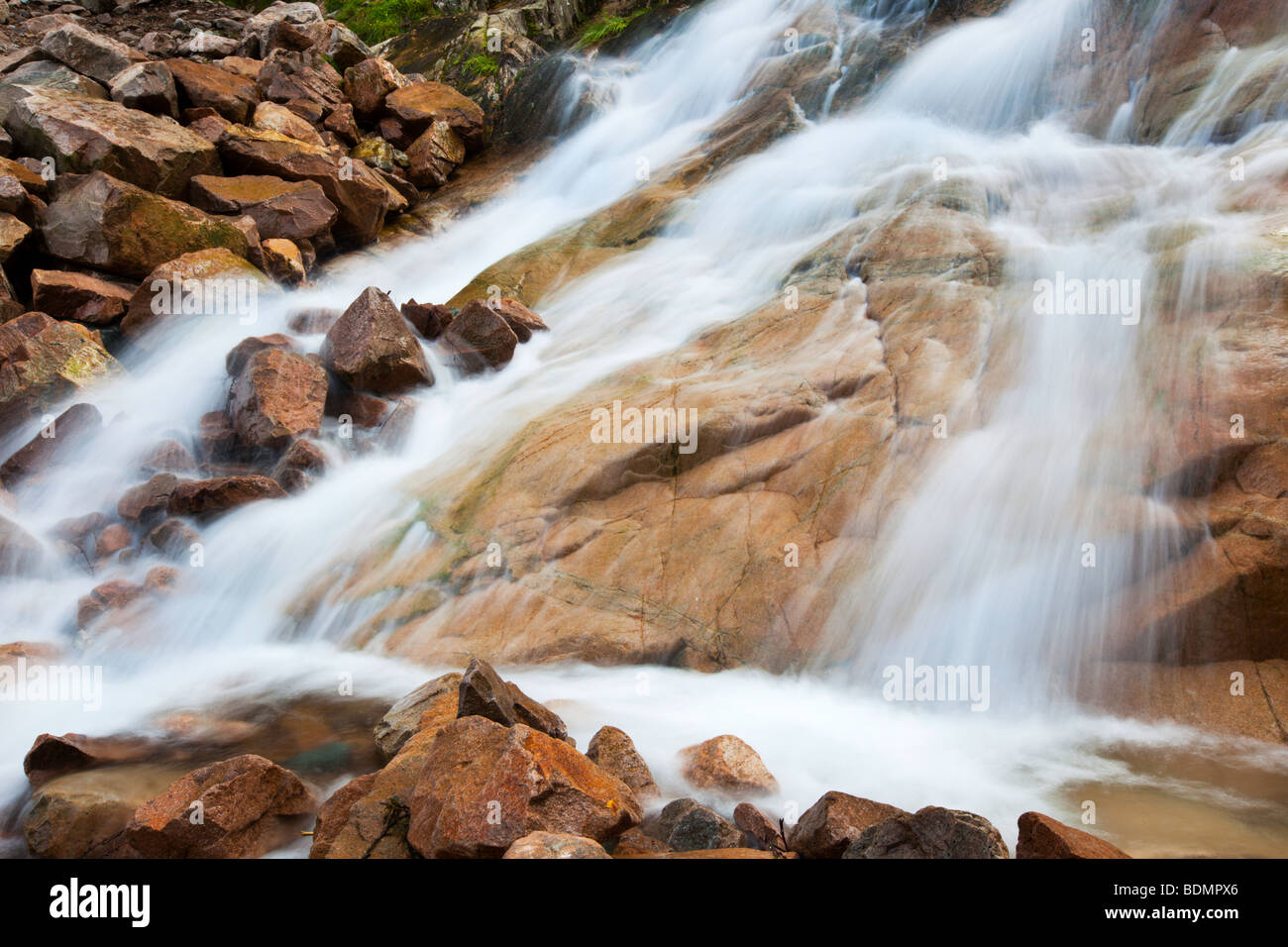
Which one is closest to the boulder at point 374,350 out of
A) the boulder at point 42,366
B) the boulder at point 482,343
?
the boulder at point 482,343

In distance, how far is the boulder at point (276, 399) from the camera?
A: 9.79 meters

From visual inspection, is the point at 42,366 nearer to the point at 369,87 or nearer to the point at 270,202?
the point at 270,202

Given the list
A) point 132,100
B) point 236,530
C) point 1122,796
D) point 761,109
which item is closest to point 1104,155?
point 761,109

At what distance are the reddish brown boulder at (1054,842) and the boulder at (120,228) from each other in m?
12.3

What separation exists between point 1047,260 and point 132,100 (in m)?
14.4

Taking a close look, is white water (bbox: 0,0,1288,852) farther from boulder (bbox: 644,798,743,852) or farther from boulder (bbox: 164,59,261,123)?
boulder (bbox: 164,59,261,123)

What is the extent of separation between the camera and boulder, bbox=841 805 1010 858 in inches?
145

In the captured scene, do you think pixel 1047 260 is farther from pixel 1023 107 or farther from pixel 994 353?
pixel 1023 107

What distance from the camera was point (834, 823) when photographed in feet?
13.7

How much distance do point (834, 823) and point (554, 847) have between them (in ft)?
4.47

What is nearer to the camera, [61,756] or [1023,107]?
[61,756]

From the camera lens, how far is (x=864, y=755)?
18.0ft

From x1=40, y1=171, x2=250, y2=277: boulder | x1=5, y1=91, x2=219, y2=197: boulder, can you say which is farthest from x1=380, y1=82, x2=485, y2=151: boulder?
x1=40, y1=171, x2=250, y2=277: boulder

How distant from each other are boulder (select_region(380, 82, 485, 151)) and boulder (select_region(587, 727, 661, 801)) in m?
15.4
